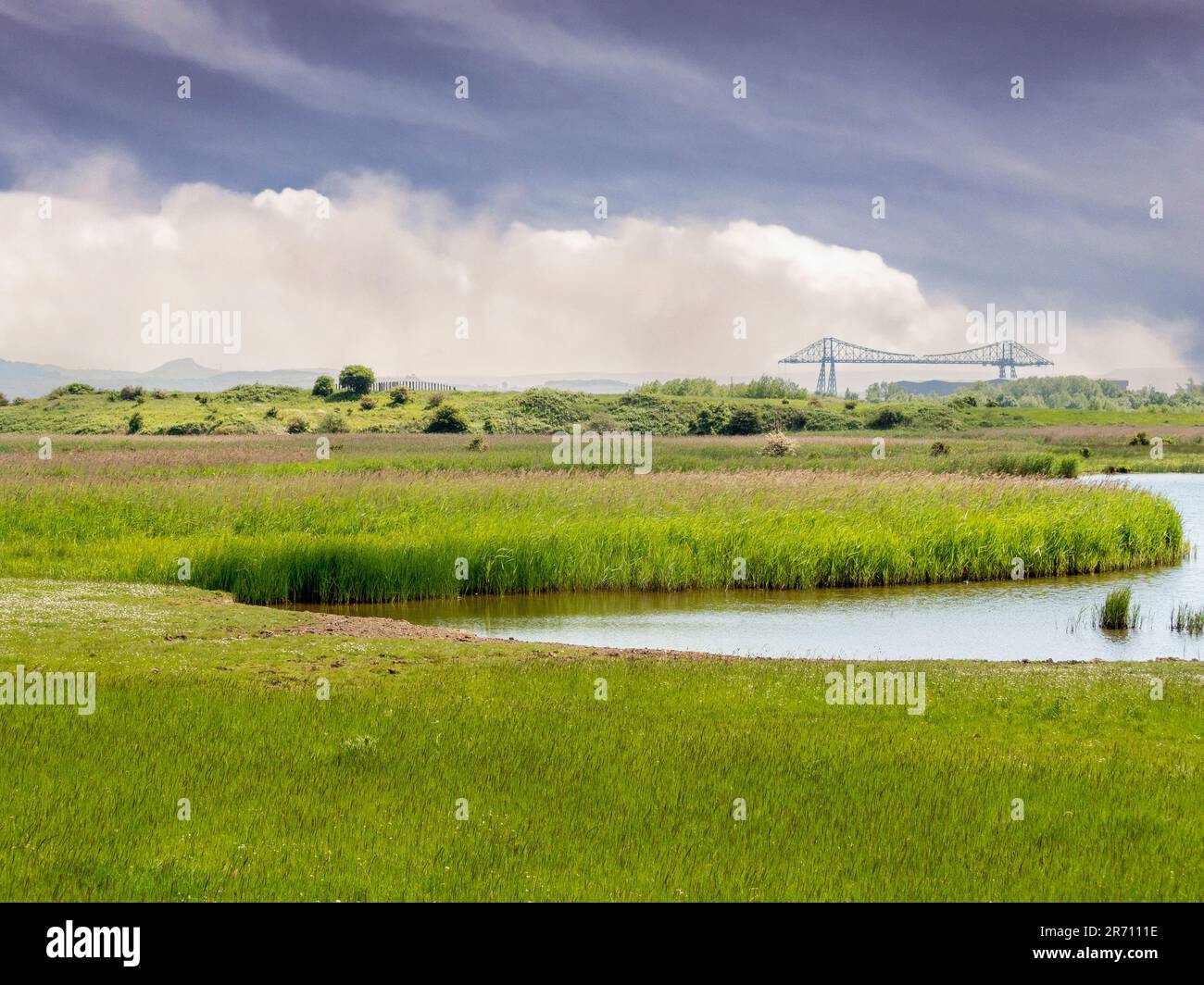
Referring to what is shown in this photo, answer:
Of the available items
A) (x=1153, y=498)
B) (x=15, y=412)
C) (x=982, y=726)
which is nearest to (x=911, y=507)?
(x=1153, y=498)

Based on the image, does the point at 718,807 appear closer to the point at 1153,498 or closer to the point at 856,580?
the point at 856,580

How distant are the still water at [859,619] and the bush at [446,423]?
78.8 meters

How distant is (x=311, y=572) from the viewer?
26.7m

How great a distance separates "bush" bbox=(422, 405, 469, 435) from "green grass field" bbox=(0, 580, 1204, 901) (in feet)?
294

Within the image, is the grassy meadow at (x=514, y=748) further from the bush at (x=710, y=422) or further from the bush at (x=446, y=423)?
the bush at (x=710, y=422)

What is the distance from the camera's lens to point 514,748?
1079 centimetres

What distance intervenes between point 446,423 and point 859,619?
8448 cm

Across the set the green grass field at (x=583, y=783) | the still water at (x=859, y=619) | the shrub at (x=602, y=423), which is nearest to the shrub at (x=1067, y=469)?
the still water at (x=859, y=619)

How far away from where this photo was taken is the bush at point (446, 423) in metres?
105

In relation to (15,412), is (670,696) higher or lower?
lower

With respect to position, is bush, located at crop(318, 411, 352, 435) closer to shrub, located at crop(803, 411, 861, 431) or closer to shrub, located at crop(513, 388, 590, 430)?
shrub, located at crop(513, 388, 590, 430)

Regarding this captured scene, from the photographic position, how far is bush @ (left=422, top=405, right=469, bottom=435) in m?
105

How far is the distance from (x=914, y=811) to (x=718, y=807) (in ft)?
5.27
